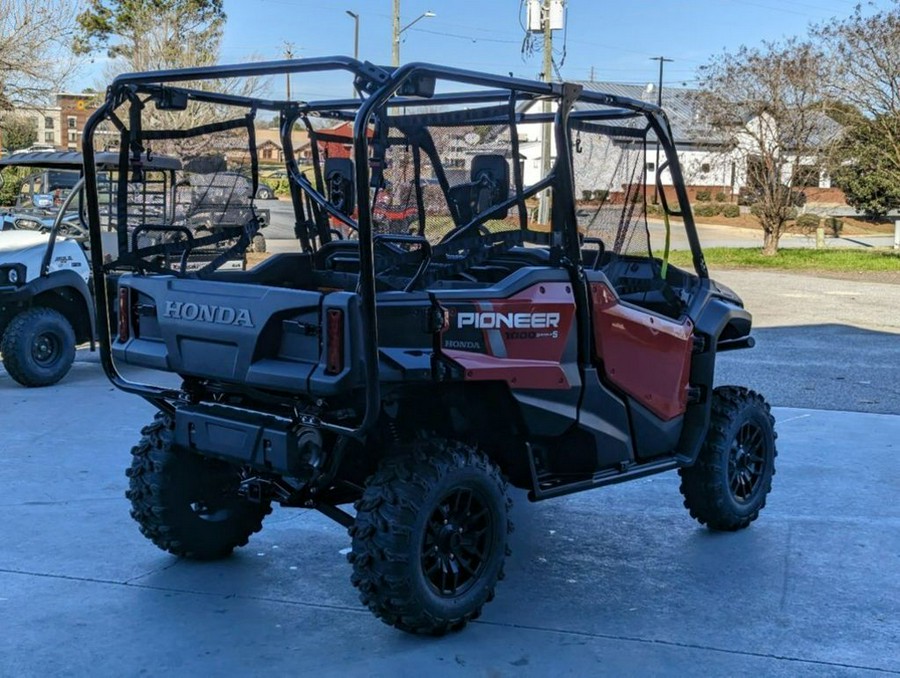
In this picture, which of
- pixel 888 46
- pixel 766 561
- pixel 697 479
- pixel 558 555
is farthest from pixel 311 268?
pixel 888 46

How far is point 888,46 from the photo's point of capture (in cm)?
2509

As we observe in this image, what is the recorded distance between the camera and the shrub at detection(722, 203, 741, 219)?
158 ft

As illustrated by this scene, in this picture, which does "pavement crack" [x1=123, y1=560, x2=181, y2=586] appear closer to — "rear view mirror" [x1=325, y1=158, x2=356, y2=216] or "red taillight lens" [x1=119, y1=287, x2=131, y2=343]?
"red taillight lens" [x1=119, y1=287, x2=131, y2=343]

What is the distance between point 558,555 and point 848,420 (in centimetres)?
406

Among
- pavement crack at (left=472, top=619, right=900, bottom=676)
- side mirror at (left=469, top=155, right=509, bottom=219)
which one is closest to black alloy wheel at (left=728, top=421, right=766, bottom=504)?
pavement crack at (left=472, top=619, right=900, bottom=676)

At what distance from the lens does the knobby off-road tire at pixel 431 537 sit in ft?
13.7

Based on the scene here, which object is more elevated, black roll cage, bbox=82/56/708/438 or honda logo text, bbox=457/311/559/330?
black roll cage, bbox=82/56/708/438

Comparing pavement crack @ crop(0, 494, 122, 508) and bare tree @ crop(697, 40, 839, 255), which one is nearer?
pavement crack @ crop(0, 494, 122, 508)

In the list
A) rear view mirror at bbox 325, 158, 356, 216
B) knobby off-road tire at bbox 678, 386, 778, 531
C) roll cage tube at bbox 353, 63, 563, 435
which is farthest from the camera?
knobby off-road tire at bbox 678, 386, 778, 531

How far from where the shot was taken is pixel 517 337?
174 inches

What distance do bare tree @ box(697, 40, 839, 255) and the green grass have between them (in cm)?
110

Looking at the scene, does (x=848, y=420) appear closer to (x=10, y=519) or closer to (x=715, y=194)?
(x=10, y=519)

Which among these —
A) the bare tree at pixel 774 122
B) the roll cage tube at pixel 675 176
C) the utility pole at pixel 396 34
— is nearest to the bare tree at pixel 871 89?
the bare tree at pixel 774 122

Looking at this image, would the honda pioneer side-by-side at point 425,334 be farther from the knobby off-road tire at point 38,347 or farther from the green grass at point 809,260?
the green grass at point 809,260
